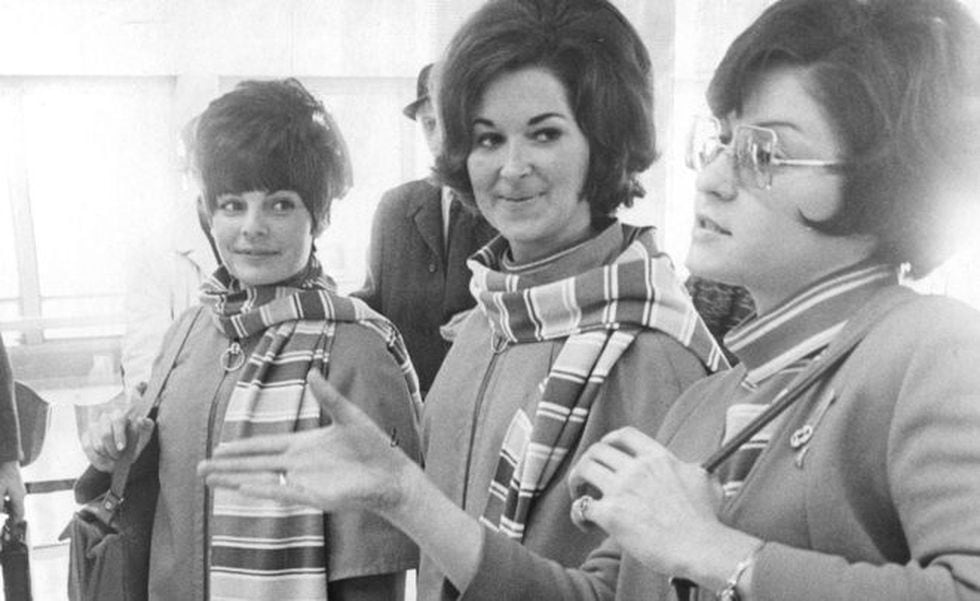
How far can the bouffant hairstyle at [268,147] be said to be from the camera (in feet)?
5.13

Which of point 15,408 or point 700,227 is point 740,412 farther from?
point 15,408

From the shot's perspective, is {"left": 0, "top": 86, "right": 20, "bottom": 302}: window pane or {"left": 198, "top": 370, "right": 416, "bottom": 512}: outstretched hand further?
{"left": 0, "top": 86, "right": 20, "bottom": 302}: window pane

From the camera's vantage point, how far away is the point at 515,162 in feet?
4.24

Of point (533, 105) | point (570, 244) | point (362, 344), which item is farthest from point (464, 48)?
point (362, 344)

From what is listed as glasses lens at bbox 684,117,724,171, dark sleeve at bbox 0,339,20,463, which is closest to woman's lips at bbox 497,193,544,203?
glasses lens at bbox 684,117,724,171

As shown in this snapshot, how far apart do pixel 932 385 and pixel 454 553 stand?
481 millimetres

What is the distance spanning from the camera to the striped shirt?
0.85 meters

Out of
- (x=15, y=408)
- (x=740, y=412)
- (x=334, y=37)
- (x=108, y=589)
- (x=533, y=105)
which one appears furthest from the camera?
(x=334, y=37)

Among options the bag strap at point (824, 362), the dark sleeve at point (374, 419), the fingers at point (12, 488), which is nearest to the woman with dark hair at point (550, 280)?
the dark sleeve at point (374, 419)

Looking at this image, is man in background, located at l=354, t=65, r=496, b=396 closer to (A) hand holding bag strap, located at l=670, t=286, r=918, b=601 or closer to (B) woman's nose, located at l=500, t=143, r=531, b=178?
(B) woman's nose, located at l=500, t=143, r=531, b=178

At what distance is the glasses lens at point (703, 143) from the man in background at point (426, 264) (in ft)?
4.12

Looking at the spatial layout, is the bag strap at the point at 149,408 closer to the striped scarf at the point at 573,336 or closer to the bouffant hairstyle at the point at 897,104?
the striped scarf at the point at 573,336

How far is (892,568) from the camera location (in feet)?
2.27

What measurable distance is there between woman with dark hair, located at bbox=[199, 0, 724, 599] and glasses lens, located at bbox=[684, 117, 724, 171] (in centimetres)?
27
